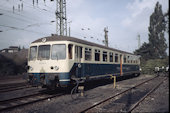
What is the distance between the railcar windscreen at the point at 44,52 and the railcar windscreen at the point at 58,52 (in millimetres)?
371

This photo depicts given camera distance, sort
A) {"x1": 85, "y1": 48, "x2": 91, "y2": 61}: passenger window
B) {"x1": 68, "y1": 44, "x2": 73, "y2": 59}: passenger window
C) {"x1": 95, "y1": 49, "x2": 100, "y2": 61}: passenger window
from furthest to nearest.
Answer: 1. {"x1": 95, "y1": 49, "x2": 100, "y2": 61}: passenger window
2. {"x1": 85, "y1": 48, "x2": 91, "y2": 61}: passenger window
3. {"x1": 68, "y1": 44, "x2": 73, "y2": 59}: passenger window

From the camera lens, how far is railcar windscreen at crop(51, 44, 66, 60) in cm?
968

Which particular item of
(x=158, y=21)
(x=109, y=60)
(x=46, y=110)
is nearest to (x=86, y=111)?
(x=46, y=110)

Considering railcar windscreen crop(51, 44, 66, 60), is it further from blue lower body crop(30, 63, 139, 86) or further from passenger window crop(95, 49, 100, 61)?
passenger window crop(95, 49, 100, 61)

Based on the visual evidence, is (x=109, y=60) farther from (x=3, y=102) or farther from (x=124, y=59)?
(x=3, y=102)

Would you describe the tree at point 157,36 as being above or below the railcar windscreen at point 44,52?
above

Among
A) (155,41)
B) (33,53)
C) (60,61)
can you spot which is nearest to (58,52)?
(60,61)

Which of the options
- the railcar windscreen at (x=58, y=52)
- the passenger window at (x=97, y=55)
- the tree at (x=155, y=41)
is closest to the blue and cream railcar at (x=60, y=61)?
the railcar windscreen at (x=58, y=52)

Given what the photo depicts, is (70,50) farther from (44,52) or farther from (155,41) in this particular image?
(155,41)

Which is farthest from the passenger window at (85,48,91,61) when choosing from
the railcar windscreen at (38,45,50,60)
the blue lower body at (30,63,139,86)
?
the railcar windscreen at (38,45,50,60)

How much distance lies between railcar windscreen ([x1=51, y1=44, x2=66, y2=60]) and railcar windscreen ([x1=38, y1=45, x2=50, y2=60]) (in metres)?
0.37

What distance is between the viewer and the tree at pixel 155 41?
138ft

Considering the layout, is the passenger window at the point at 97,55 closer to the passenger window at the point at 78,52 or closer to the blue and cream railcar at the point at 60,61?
the blue and cream railcar at the point at 60,61

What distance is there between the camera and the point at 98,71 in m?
12.7
